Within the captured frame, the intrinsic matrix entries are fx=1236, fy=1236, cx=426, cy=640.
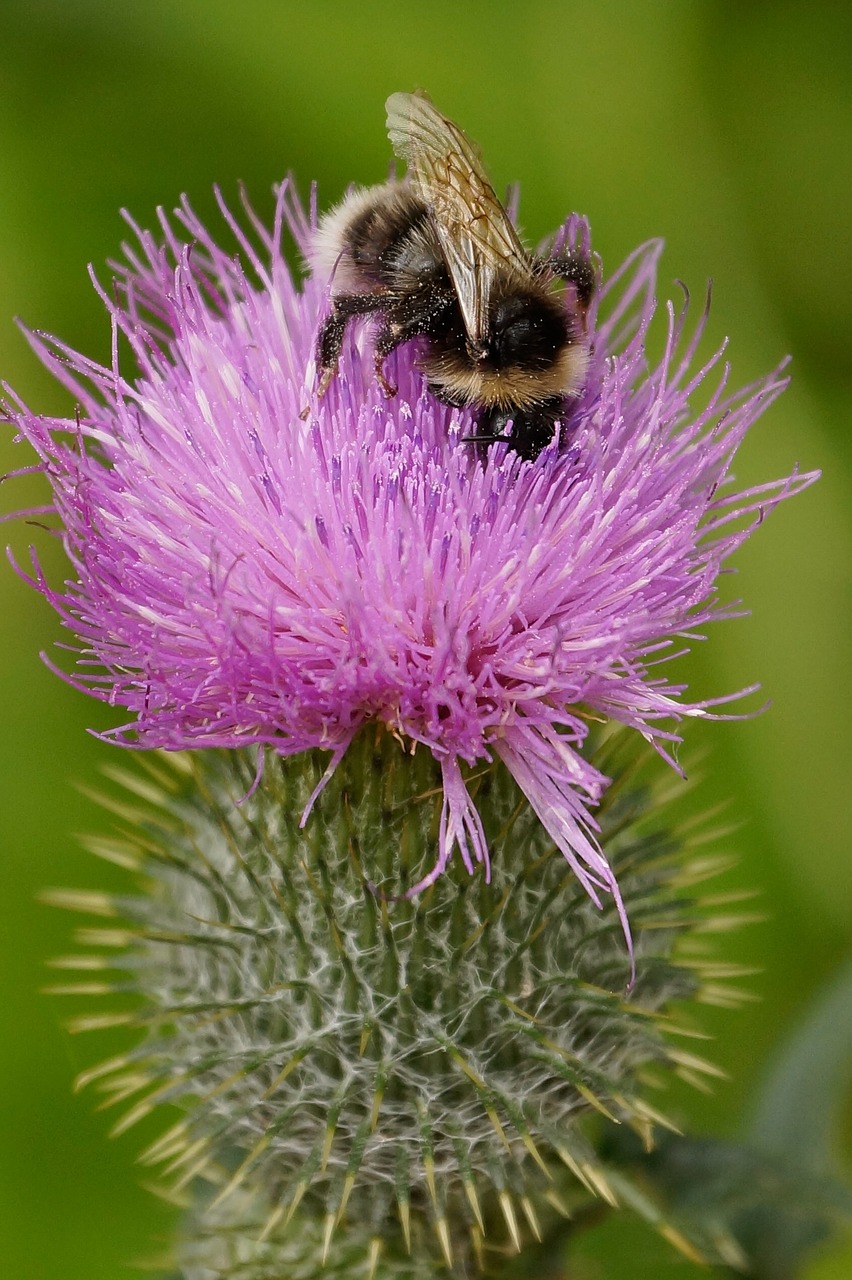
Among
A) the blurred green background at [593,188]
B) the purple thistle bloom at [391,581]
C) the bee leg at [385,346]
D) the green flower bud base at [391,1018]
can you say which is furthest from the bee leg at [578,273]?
the blurred green background at [593,188]

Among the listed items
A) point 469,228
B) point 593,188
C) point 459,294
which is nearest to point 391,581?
point 459,294

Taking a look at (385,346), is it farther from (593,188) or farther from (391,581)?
(593,188)

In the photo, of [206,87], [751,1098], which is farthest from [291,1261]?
[206,87]

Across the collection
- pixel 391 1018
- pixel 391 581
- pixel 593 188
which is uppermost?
pixel 593 188

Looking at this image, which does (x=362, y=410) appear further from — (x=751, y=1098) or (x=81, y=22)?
(x=81, y=22)

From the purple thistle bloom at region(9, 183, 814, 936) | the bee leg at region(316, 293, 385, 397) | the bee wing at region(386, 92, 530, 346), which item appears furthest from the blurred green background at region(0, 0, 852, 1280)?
the bee wing at region(386, 92, 530, 346)

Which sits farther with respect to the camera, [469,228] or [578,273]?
[578,273]

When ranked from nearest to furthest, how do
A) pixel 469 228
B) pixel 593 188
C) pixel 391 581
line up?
pixel 391 581 → pixel 469 228 → pixel 593 188

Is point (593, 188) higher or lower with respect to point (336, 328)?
higher
